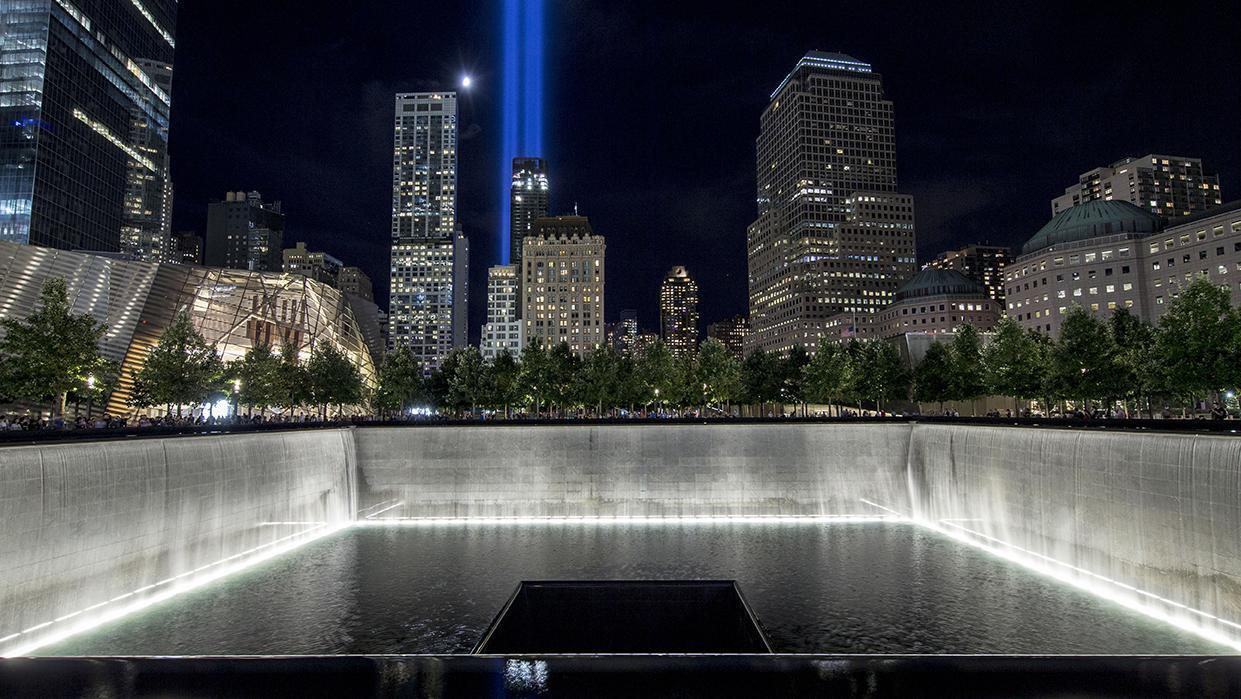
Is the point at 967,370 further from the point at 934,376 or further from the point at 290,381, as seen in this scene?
the point at 290,381

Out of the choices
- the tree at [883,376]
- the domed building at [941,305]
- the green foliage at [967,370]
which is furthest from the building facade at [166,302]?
the domed building at [941,305]

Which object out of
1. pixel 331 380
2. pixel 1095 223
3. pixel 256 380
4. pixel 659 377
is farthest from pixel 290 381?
pixel 1095 223

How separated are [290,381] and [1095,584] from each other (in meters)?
64.3

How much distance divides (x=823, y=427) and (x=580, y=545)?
747 inches

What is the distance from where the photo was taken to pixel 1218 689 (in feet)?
23.2

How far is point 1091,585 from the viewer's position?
86.6ft

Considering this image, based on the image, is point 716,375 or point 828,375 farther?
point 716,375

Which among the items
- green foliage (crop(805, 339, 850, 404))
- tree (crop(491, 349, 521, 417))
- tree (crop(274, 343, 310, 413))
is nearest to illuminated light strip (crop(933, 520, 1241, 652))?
green foliage (crop(805, 339, 850, 404))

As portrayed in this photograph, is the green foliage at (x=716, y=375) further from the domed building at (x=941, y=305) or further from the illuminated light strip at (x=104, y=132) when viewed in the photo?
the illuminated light strip at (x=104, y=132)

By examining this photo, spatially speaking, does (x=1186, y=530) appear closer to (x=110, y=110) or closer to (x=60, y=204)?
(x=60, y=204)

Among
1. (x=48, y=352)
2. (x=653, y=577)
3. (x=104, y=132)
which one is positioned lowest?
(x=653, y=577)

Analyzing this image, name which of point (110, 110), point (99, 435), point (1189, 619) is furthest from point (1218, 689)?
point (110, 110)

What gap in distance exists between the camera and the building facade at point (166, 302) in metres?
59.3

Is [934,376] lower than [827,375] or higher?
lower
